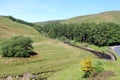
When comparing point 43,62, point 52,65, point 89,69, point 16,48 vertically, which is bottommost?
point 52,65

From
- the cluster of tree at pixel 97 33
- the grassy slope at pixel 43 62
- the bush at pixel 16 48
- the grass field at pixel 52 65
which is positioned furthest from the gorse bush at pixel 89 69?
the cluster of tree at pixel 97 33

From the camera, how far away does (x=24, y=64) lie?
2867 inches

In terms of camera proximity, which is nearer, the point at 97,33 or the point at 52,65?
the point at 52,65

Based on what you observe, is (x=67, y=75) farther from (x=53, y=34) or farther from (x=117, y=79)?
(x=53, y=34)

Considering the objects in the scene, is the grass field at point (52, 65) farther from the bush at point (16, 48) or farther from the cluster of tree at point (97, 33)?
the cluster of tree at point (97, 33)

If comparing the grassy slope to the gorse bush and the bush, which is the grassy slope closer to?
the bush

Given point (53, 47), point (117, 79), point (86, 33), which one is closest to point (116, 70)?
point (117, 79)

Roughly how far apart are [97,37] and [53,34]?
46.3 meters

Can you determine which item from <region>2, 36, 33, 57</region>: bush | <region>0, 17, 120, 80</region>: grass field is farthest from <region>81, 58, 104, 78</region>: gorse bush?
<region>2, 36, 33, 57</region>: bush

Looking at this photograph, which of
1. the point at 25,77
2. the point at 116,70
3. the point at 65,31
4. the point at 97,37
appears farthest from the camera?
the point at 65,31

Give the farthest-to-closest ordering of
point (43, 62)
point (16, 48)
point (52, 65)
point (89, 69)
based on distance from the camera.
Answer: point (16, 48) → point (43, 62) → point (52, 65) → point (89, 69)

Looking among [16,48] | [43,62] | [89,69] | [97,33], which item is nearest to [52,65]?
[43,62]

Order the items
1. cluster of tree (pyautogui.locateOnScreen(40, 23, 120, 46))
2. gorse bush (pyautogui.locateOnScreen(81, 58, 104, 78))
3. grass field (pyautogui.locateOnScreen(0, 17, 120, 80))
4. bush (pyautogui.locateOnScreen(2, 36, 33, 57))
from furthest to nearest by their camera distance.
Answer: cluster of tree (pyautogui.locateOnScreen(40, 23, 120, 46)), bush (pyautogui.locateOnScreen(2, 36, 33, 57)), grass field (pyautogui.locateOnScreen(0, 17, 120, 80)), gorse bush (pyautogui.locateOnScreen(81, 58, 104, 78))

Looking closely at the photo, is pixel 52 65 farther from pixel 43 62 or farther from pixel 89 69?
pixel 89 69
